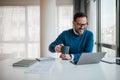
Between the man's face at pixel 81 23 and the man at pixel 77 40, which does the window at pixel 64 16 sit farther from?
the man's face at pixel 81 23

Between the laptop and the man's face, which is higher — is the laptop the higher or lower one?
the lower one

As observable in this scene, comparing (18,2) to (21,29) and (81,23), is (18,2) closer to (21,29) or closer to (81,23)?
(21,29)

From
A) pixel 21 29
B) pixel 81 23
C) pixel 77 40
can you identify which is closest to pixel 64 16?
pixel 21 29

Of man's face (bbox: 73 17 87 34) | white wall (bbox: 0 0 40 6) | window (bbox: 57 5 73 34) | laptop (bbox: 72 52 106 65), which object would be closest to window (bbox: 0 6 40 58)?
white wall (bbox: 0 0 40 6)

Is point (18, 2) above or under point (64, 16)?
above

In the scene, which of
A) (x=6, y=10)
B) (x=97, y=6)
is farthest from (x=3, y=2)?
(x=97, y=6)

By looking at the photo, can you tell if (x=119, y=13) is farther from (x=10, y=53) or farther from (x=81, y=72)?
(x=10, y=53)

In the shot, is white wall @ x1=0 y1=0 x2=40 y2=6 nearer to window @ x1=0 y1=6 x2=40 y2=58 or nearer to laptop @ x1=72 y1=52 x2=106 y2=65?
window @ x1=0 y1=6 x2=40 y2=58

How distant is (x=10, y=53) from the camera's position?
6645 mm

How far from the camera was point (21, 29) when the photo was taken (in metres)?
6.50

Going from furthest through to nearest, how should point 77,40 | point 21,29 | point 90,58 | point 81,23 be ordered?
1. point 21,29
2. point 77,40
3. point 81,23
4. point 90,58

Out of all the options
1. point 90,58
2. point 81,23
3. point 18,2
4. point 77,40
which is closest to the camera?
point 90,58

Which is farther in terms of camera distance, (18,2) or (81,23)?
(18,2)

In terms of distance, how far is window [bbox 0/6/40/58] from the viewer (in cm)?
646
